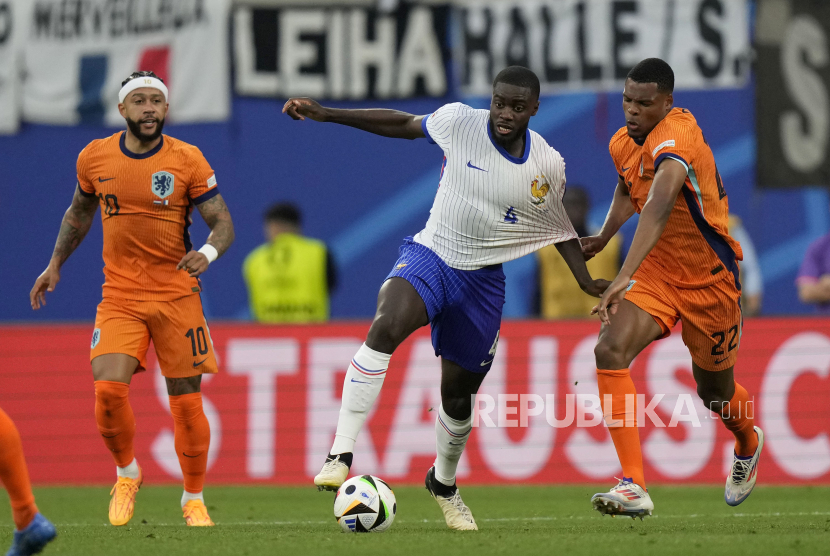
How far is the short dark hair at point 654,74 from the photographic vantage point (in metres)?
6.26

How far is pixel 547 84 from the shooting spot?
45.3 ft

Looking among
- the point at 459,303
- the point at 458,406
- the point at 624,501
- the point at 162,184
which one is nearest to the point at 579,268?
the point at 459,303

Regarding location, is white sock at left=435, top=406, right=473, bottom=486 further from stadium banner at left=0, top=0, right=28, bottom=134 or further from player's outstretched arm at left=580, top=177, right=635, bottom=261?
stadium banner at left=0, top=0, right=28, bottom=134

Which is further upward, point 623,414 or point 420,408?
point 623,414

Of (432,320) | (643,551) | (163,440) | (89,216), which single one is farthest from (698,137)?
(163,440)

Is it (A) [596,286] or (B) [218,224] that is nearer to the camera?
(A) [596,286]

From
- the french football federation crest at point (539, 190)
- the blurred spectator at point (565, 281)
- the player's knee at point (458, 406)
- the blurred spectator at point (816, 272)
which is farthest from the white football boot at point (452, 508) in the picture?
the blurred spectator at point (816, 272)

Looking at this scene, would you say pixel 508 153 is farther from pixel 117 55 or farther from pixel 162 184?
pixel 117 55

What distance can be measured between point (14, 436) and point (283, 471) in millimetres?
5550

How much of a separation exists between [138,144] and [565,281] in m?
5.31

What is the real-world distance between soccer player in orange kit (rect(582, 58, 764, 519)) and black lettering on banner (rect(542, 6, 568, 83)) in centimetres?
712

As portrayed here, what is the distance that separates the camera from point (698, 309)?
21.5ft

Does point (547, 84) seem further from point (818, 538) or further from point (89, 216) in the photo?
point (818, 538)

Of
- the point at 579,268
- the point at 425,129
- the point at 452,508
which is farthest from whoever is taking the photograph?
the point at 452,508
